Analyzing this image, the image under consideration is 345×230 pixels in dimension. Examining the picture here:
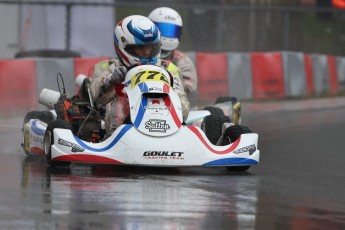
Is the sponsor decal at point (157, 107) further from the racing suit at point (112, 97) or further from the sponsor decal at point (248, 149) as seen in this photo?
the sponsor decal at point (248, 149)

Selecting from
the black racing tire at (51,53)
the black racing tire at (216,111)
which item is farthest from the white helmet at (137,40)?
the black racing tire at (51,53)

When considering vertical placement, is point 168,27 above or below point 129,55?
above

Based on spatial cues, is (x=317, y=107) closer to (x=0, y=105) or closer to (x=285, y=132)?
(x=285, y=132)

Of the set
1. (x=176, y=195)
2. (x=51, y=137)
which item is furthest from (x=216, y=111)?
(x=176, y=195)

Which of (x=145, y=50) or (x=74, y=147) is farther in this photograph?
(x=145, y=50)

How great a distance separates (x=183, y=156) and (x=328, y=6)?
1682 cm

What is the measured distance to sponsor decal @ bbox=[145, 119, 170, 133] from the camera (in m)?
10.8

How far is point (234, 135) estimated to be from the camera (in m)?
11.6

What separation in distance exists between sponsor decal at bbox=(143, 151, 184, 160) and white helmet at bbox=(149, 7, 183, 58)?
418cm

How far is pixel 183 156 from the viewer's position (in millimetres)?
10711

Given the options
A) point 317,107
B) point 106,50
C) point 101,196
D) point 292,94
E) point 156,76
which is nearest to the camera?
point 101,196

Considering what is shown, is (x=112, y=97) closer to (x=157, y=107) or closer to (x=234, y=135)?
(x=157, y=107)

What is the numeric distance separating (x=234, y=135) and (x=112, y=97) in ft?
4.76

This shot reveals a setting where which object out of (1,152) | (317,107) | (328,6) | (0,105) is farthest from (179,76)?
(328,6)
